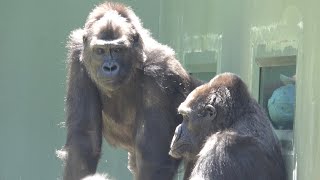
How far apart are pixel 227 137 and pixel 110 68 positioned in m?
1.32

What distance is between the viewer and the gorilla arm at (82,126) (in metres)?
6.26

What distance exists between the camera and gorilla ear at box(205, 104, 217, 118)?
213 inches

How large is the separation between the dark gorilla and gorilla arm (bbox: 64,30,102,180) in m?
0.95

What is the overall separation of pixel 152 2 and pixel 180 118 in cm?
204

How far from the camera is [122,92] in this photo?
6.39 meters

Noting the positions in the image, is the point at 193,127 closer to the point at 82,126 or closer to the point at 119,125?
the point at 82,126

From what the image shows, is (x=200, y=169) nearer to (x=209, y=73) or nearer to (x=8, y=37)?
(x=209, y=73)

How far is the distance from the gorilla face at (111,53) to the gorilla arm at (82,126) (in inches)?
5.8

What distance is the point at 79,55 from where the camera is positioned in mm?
6457

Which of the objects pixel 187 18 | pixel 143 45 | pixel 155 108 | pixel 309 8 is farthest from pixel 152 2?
pixel 309 8

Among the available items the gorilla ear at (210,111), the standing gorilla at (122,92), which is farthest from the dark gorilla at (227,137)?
the standing gorilla at (122,92)

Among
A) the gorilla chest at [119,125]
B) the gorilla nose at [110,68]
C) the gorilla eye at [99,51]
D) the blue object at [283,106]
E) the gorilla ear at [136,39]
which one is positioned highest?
the gorilla ear at [136,39]

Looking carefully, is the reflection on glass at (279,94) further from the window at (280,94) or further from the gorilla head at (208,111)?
the gorilla head at (208,111)


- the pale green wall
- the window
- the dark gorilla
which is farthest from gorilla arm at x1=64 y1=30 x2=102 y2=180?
the window
